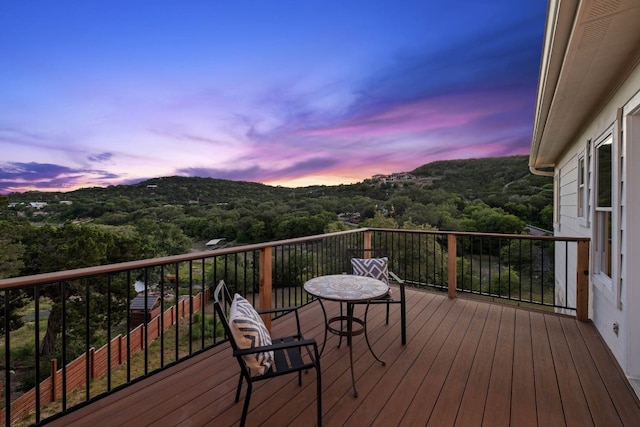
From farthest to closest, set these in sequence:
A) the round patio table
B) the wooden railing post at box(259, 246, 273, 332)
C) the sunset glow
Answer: the sunset glow
the wooden railing post at box(259, 246, 273, 332)
the round patio table

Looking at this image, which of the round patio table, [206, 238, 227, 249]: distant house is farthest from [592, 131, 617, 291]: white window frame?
[206, 238, 227, 249]: distant house

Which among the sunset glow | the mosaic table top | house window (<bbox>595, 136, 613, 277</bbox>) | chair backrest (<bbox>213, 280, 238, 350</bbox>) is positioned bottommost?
the mosaic table top

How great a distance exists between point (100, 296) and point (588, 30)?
17793 mm

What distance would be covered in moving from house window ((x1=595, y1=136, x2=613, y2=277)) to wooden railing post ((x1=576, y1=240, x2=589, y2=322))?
0.18 meters

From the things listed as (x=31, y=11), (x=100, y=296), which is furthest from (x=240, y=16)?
(x=100, y=296)

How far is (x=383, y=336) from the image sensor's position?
10.0 feet

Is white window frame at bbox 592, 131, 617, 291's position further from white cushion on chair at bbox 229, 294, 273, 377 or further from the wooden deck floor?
white cushion on chair at bbox 229, 294, 273, 377

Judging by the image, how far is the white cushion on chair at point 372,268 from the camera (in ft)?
12.1

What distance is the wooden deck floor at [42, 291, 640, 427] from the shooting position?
1.83 m

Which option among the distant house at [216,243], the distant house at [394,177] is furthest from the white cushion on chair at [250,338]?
the distant house at [394,177]

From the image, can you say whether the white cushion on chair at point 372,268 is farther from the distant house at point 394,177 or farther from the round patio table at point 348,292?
the distant house at point 394,177

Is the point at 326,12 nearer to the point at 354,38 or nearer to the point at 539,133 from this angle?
the point at 354,38

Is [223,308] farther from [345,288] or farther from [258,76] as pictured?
[258,76]

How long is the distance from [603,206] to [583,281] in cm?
96
